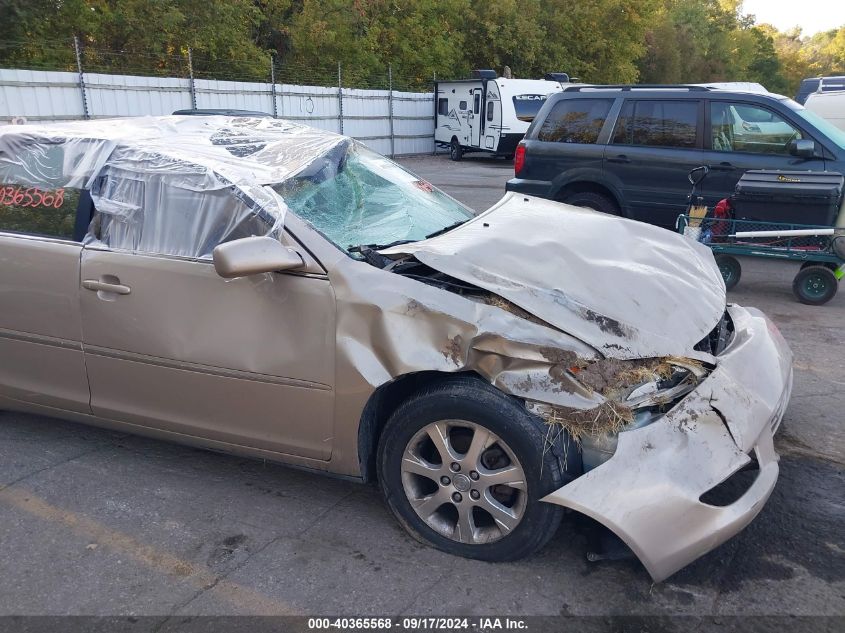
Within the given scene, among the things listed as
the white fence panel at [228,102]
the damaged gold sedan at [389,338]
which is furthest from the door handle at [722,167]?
the white fence panel at [228,102]

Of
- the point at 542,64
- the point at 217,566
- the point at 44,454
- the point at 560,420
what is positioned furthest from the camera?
the point at 542,64

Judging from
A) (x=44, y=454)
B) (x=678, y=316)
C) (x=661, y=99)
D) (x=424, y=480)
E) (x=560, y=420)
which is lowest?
(x=44, y=454)

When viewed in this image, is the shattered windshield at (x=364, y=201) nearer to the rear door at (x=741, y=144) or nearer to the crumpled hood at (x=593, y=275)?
the crumpled hood at (x=593, y=275)

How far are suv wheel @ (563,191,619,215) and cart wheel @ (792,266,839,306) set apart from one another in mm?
2232

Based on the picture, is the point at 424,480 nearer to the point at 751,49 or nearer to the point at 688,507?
the point at 688,507

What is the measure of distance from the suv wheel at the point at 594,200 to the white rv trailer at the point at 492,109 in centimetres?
1336

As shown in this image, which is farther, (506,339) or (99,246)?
(99,246)

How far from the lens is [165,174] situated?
3455 mm

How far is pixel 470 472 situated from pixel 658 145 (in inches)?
247

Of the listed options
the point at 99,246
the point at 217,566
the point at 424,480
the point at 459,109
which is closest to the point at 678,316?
the point at 424,480

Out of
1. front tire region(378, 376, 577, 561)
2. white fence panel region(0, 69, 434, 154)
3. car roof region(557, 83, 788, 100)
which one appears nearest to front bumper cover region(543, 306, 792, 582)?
front tire region(378, 376, 577, 561)

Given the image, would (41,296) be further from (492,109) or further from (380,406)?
(492,109)

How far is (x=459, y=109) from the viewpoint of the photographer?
23.8 meters

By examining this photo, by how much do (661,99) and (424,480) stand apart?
6.45m
